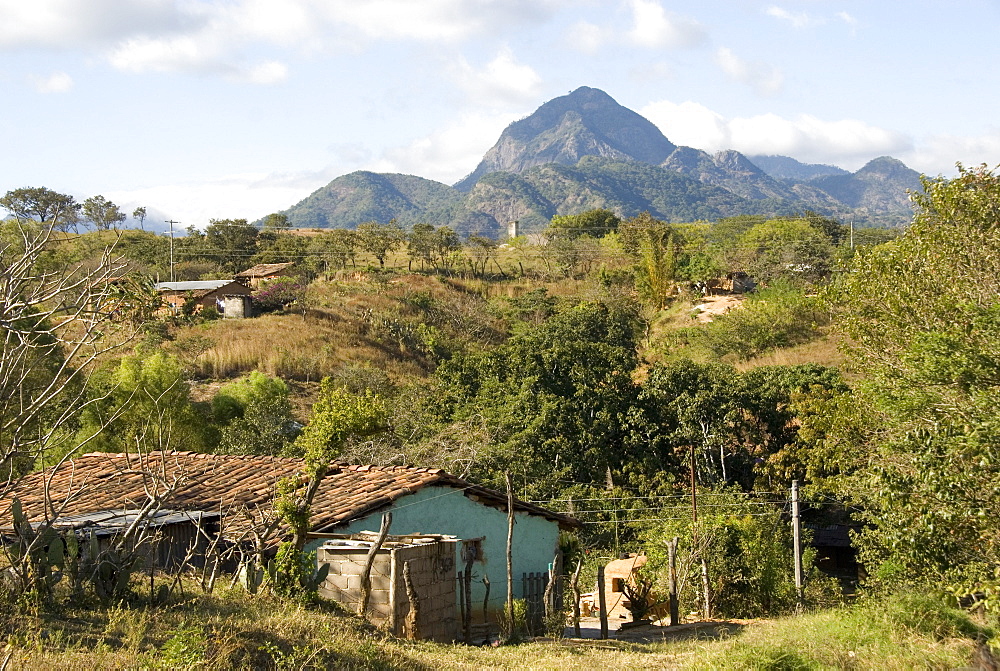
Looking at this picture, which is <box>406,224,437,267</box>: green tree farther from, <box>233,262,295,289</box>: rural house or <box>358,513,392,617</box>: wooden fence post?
<box>358,513,392,617</box>: wooden fence post

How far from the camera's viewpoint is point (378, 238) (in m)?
55.9

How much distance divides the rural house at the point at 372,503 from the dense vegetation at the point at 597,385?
131cm

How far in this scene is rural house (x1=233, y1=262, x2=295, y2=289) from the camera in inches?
1912

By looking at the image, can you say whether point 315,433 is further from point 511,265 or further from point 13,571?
point 511,265

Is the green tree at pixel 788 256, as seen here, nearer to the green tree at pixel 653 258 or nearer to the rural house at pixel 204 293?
the green tree at pixel 653 258

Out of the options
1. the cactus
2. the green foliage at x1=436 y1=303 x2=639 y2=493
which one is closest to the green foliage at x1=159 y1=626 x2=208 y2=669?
the cactus

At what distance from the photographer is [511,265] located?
61375 millimetres

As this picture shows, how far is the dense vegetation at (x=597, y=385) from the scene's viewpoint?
10.0 m

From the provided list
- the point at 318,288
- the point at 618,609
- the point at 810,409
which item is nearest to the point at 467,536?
the point at 618,609

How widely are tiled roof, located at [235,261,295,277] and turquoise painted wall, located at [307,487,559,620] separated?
1473 inches

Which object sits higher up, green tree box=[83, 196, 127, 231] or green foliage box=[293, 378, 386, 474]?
green tree box=[83, 196, 127, 231]

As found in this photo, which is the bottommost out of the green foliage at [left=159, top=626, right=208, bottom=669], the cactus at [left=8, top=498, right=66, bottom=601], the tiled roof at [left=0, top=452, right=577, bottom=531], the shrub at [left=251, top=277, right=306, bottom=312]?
the tiled roof at [left=0, top=452, right=577, bottom=531]

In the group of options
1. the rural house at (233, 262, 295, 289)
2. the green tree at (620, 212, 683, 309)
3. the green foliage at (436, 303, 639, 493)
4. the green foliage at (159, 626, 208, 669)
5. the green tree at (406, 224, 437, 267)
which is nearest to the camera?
the green foliage at (159, 626, 208, 669)

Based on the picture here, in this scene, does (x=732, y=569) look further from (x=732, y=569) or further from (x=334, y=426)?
(x=334, y=426)
